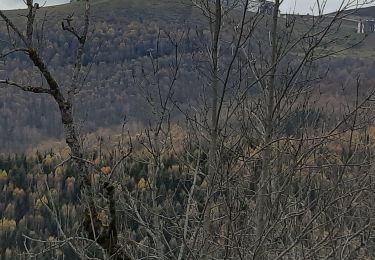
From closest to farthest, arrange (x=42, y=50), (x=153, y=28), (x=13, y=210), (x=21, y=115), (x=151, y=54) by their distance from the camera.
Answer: (x=42, y=50)
(x=151, y=54)
(x=13, y=210)
(x=21, y=115)
(x=153, y=28)

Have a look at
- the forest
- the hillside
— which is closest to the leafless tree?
the forest

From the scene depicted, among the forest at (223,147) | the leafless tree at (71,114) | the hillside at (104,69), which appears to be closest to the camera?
the forest at (223,147)

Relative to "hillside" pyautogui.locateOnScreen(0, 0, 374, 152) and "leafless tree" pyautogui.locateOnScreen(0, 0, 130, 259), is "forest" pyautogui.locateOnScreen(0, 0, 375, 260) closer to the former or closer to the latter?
"leafless tree" pyautogui.locateOnScreen(0, 0, 130, 259)

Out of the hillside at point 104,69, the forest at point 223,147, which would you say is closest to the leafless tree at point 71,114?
the forest at point 223,147

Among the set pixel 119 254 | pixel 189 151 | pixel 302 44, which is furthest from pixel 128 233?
pixel 302 44

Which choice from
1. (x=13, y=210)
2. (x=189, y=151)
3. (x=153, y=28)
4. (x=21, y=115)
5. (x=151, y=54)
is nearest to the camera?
(x=151, y=54)

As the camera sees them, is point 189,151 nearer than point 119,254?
No

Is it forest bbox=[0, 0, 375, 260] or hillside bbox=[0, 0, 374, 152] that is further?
hillside bbox=[0, 0, 374, 152]

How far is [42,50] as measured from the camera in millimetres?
4738

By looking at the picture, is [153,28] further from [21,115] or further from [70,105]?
[70,105]

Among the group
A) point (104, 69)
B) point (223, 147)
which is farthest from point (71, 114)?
point (104, 69)

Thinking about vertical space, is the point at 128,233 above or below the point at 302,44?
below

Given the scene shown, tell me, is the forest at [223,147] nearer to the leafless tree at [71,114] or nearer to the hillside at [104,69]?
the leafless tree at [71,114]

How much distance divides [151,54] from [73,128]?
99 cm
